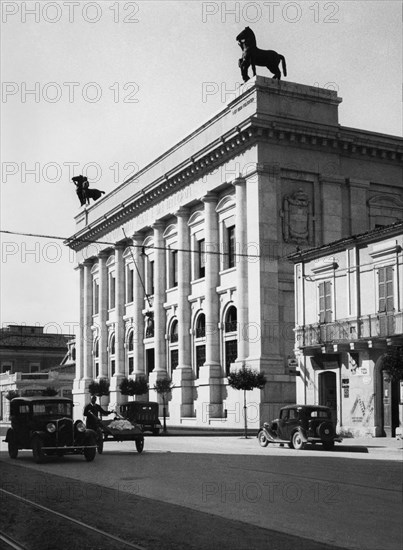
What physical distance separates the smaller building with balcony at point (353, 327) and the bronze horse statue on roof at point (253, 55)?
1619cm

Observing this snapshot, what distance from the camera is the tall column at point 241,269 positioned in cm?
4769

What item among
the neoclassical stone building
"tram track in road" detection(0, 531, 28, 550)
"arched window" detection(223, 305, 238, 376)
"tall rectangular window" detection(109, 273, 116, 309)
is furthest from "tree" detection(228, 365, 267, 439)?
"tall rectangular window" detection(109, 273, 116, 309)

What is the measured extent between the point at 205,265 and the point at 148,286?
10878 mm

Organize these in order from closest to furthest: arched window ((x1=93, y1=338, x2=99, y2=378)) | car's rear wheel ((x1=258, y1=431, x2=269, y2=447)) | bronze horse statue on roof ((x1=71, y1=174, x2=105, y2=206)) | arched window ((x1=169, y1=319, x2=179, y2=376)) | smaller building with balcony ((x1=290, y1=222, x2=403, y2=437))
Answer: car's rear wheel ((x1=258, y1=431, x2=269, y2=447)) < smaller building with balcony ((x1=290, y1=222, x2=403, y2=437)) < arched window ((x1=169, y1=319, x2=179, y2=376)) < arched window ((x1=93, y1=338, x2=99, y2=378)) < bronze horse statue on roof ((x1=71, y1=174, x2=105, y2=206))

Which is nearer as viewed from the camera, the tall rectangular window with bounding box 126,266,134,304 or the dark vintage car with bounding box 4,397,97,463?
the dark vintage car with bounding box 4,397,97,463

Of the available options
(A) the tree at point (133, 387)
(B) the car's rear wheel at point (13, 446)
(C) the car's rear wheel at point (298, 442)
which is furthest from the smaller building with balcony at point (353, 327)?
(A) the tree at point (133, 387)

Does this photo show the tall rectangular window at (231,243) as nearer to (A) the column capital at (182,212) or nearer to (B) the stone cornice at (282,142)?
(B) the stone cornice at (282,142)

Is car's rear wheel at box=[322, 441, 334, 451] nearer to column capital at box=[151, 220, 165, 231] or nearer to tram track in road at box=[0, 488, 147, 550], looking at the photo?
tram track in road at box=[0, 488, 147, 550]

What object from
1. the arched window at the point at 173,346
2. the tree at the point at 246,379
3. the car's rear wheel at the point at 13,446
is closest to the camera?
the car's rear wheel at the point at 13,446

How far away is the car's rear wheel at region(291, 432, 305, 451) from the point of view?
27.6m

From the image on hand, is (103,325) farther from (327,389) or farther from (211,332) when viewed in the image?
(327,389)

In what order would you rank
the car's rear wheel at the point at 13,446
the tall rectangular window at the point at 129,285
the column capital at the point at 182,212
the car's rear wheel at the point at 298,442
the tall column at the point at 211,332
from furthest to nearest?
the tall rectangular window at the point at 129,285 → the column capital at the point at 182,212 → the tall column at the point at 211,332 → the car's rear wheel at the point at 298,442 → the car's rear wheel at the point at 13,446

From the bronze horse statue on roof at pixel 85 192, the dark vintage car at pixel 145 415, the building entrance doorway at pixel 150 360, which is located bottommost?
the dark vintage car at pixel 145 415

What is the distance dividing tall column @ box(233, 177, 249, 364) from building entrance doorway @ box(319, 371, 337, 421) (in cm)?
1054
